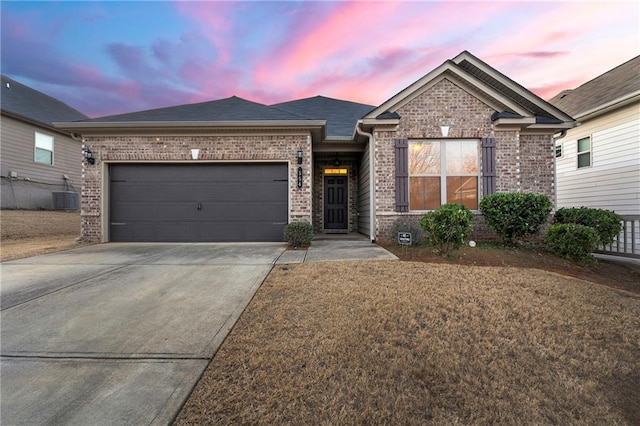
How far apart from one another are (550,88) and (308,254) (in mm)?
15650

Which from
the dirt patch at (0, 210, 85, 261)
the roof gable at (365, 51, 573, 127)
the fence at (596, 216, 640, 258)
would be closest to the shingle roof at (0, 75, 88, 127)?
the dirt patch at (0, 210, 85, 261)

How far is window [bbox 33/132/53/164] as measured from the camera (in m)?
12.6

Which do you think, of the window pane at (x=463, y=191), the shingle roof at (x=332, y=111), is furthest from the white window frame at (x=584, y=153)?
the shingle roof at (x=332, y=111)

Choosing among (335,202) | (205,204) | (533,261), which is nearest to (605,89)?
(533,261)

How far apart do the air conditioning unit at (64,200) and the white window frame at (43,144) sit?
1479mm

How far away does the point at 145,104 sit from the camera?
57.3ft

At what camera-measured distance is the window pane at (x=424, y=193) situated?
7488 millimetres

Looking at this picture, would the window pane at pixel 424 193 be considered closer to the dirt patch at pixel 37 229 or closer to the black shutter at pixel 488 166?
the black shutter at pixel 488 166

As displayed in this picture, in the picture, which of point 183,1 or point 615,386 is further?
point 183,1

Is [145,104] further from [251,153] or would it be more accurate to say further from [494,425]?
[494,425]

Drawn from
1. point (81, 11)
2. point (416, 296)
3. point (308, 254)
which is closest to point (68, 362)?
point (416, 296)

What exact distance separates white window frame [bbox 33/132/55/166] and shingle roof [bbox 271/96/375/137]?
11.3m

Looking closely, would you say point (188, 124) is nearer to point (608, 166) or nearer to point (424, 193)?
point (424, 193)

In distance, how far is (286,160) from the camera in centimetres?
762
